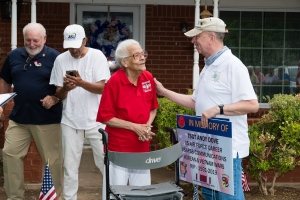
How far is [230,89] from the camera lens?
15.1 feet

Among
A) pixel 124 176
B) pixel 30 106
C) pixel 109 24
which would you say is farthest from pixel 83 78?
pixel 109 24

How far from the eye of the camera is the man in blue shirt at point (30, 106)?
597cm

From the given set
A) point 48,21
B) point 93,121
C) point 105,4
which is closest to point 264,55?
point 105,4

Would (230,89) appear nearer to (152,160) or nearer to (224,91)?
(224,91)

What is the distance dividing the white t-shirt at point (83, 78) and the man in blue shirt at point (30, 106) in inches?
7.4

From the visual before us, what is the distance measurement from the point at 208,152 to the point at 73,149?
1753mm

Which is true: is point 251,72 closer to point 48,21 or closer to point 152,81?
point 48,21

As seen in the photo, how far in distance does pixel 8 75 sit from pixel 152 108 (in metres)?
1.81

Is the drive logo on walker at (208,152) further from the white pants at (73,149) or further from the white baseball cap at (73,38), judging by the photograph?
the white baseball cap at (73,38)

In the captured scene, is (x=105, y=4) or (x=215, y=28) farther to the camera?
(x=105, y=4)

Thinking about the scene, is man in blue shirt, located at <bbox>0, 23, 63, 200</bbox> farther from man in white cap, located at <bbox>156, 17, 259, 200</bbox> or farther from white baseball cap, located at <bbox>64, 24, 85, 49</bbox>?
man in white cap, located at <bbox>156, 17, 259, 200</bbox>

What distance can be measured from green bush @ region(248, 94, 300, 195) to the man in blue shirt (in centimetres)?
230

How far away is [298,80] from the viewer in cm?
991

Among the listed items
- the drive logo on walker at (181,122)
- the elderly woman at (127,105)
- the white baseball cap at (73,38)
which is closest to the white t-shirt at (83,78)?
the white baseball cap at (73,38)
